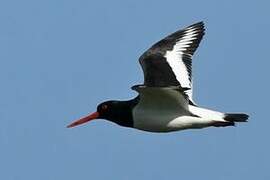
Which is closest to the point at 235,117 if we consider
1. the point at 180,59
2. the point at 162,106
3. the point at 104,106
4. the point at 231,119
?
the point at 231,119

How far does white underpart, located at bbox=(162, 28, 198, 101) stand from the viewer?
13.6 metres

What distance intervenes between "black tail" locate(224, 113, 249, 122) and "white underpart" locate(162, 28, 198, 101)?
89 cm

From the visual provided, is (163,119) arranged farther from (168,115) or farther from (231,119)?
(231,119)

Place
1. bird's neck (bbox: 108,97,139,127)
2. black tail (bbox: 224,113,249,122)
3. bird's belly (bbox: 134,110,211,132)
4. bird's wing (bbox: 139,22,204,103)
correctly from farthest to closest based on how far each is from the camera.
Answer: bird's neck (bbox: 108,97,139,127), black tail (bbox: 224,113,249,122), bird's belly (bbox: 134,110,211,132), bird's wing (bbox: 139,22,204,103)

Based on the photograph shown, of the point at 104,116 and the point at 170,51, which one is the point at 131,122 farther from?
the point at 170,51

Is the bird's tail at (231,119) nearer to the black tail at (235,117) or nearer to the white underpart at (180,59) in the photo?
the black tail at (235,117)

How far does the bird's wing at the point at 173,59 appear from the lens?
40.4 feet

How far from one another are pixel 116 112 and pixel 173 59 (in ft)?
4.43

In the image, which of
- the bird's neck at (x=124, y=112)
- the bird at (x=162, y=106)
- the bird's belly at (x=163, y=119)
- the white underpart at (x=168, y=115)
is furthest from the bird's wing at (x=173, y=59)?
the bird's neck at (x=124, y=112)

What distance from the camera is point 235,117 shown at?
500 inches

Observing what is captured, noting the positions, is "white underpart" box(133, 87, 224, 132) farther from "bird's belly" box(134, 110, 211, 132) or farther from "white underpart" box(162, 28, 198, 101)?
"white underpart" box(162, 28, 198, 101)

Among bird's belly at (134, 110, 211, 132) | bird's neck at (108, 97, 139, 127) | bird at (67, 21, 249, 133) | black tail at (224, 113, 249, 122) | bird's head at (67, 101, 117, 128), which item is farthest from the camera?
bird's head at (67, 101, 117, 128)

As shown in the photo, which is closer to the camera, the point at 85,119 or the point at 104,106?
the point at 104,106

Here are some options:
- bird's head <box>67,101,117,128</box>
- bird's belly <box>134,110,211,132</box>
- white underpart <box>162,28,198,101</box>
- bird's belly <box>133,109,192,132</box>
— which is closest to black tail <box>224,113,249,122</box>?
bird's belly <box>134,110,211,132</box>
